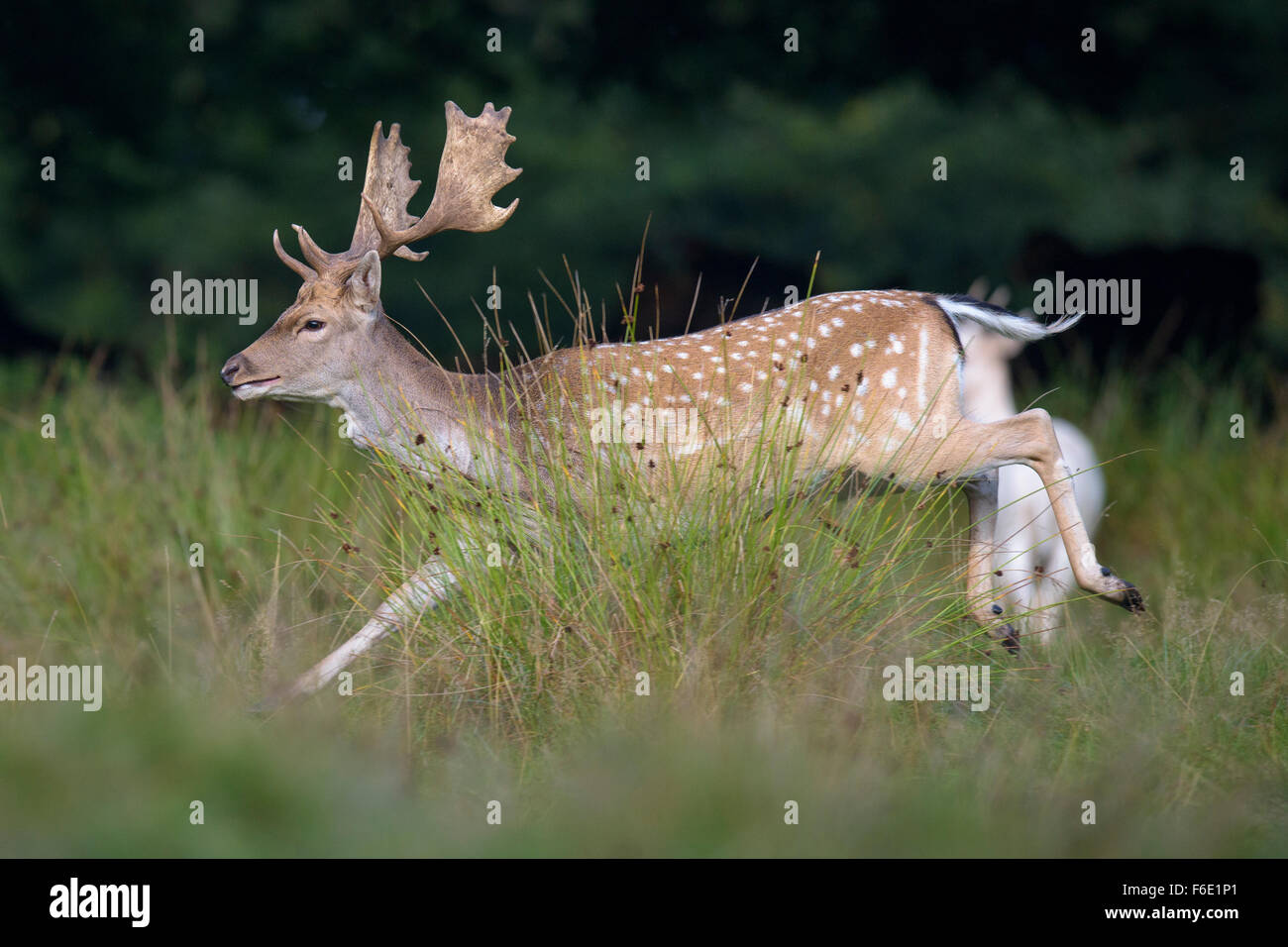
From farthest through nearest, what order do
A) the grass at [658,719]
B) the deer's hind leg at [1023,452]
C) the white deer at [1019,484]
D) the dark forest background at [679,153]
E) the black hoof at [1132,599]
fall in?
the dark forest background at [679,153], the white deer at [1019,484], the deer's hind leg at [1023,452], the black hoof at [1132,599], the grass at [658,719]

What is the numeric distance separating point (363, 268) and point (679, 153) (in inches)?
235

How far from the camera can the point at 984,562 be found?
491cm

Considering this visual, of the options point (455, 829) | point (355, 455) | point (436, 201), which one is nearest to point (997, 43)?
point (355, 455)

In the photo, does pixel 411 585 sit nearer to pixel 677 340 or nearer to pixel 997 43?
pixel 677 340

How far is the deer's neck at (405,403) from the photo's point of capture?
489 cm

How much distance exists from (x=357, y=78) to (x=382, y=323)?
21.7ft

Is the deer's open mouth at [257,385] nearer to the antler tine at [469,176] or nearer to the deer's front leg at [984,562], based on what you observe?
the antler tine at [469,176]

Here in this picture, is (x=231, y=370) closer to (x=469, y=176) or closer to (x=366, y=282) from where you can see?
(x=366, y=282)

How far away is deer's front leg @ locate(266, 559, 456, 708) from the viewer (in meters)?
4.41

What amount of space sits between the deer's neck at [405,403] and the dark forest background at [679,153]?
527 cm

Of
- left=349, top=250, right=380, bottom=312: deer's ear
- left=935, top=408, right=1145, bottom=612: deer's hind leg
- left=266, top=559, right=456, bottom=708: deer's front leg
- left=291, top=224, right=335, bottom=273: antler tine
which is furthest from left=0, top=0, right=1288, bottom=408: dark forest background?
left=266, top=559, right=456, bottom=708: deer's front leg

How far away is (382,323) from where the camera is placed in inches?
203

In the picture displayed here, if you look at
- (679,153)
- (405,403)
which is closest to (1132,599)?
(405,403)

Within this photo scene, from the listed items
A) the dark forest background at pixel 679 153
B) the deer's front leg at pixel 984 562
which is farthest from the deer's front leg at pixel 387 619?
the dark forest background at pixel 679 153
